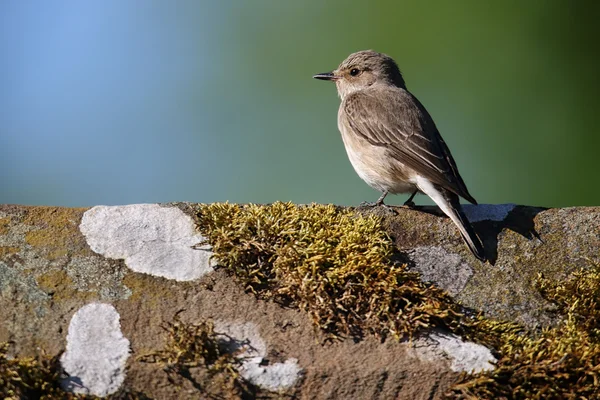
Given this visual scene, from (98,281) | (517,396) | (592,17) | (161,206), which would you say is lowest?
(517,396)

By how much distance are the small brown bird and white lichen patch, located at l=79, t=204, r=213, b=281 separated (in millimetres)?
1840

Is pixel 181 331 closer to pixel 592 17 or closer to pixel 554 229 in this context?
pixel 554 229

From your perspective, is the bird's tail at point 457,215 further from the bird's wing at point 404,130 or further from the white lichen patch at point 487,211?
the bird's wing at point 404,130

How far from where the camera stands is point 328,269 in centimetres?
311

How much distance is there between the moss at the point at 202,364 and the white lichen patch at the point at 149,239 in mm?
439

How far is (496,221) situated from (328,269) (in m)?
1.26

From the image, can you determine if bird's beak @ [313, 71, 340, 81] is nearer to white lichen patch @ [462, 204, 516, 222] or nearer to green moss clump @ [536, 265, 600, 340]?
white lichen patch @ [462, 204, 516, 222]

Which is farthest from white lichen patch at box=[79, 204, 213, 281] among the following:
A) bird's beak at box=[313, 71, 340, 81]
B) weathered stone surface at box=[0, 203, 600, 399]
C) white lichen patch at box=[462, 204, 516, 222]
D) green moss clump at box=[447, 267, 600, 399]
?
bird's beak at box=[313, 71, 340, 81]

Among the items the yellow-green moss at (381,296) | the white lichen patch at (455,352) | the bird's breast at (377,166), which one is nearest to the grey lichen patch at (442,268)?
the yellow-green moss at (381,296)

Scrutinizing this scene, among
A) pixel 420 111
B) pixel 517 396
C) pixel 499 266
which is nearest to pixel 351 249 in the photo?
pixel 499 266

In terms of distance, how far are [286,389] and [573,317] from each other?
137 centimetres

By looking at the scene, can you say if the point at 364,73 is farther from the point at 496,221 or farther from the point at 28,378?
the point at 28,378

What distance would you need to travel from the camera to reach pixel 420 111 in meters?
6.20

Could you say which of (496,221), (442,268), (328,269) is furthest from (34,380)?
(496,221)
